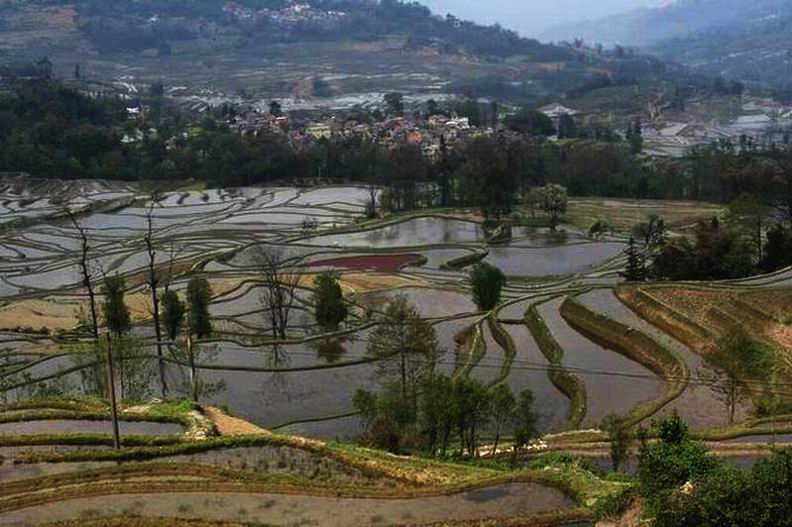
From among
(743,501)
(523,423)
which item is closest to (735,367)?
(523,423)

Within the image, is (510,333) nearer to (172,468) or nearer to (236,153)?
(172,468)

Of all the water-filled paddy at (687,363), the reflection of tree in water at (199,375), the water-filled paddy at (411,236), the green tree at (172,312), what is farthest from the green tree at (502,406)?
the water-filled paddy at (411,236)

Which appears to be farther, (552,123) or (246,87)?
(246,87)

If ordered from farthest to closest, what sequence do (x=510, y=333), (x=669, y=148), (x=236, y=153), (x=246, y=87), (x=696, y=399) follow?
(x=246, y=87)
(x=669, y=148)
(x=236, y=153)
(x=510, y=333)
(x=696, y=399)

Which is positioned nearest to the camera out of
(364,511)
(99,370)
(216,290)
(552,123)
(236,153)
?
(364,511)

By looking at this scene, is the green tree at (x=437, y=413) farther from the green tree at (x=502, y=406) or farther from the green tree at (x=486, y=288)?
the green tree at (x=486, y=288)

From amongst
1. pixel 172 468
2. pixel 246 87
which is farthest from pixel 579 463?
pixel 246 87
